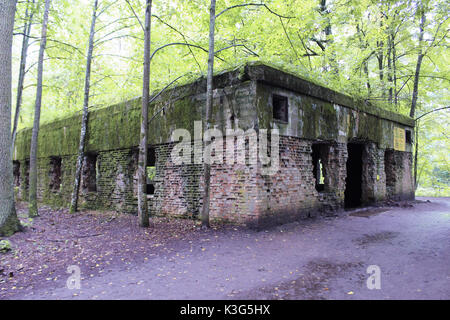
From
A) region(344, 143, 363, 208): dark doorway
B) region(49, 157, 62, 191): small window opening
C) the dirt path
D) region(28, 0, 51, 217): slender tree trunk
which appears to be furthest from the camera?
region(49, 157, 62, 191): small window opening

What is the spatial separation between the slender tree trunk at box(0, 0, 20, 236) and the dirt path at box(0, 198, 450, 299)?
316 centimetres

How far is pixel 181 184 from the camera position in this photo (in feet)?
27.6

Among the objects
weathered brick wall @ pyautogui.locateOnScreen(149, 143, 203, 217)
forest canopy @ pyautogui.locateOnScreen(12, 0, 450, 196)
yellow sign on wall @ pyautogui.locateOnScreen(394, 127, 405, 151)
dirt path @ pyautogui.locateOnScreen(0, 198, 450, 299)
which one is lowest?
dirt path @ pyautogui.locateOnScreen(0, 198, 450, 299)

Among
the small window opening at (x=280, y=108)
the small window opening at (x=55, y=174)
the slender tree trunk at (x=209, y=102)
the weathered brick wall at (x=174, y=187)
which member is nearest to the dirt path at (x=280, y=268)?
the slender tree trunk at (x=209, y=102)

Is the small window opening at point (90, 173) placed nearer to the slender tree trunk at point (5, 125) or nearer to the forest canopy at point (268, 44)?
the forest canopy at point (268, 44)

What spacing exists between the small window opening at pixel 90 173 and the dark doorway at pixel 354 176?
1017 cm

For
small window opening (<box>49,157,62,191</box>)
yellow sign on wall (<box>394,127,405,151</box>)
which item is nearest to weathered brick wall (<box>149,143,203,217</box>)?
small window opening (<box>49,157,62,191</box>)

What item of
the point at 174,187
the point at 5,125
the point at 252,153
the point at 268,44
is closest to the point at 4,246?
the point at 5,125

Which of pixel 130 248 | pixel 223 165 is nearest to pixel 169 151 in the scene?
pixel 223 165

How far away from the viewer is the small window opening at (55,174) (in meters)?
13.9

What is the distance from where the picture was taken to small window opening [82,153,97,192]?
1189cm

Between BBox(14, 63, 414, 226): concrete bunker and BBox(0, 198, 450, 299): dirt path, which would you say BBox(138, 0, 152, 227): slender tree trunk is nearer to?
BBox(14, 63, 414, 226): concrete bunker

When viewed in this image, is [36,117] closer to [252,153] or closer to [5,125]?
[5,125]

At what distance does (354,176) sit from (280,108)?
6303 millimetres
